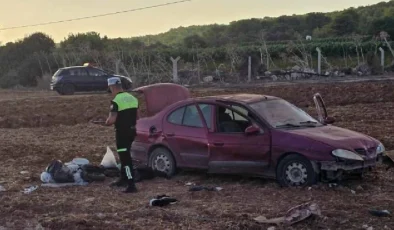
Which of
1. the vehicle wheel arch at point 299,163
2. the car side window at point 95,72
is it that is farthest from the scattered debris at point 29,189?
the car side window at point 95,72

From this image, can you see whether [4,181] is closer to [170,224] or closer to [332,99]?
[170,224]

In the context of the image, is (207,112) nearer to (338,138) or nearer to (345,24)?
(338,138)

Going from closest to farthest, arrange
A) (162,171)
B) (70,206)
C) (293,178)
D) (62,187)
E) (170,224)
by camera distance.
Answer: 1. (170,224)
2. (70,206)
3. (293,178)
4. (62,187)
5. (162,171)

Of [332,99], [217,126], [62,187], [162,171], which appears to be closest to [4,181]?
[62,187]

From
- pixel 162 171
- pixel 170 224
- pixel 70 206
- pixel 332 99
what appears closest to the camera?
pixel 170 224

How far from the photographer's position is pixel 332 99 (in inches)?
967

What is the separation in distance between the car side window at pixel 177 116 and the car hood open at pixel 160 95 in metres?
0.68

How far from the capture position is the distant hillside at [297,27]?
84375mm

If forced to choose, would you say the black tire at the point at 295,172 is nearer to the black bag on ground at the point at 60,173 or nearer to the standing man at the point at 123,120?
the standing man at the point at 123,120

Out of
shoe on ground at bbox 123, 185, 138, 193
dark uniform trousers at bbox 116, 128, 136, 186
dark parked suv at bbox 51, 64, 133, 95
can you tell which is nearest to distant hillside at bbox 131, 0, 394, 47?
dark parked suv at bbox 51, 64, 133, 95

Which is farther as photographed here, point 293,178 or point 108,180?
point 108,180

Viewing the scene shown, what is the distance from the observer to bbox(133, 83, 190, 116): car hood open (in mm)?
12766

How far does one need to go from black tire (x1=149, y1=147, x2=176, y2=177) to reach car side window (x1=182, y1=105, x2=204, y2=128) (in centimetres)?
63

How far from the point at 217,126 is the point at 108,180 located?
2.07 metres
